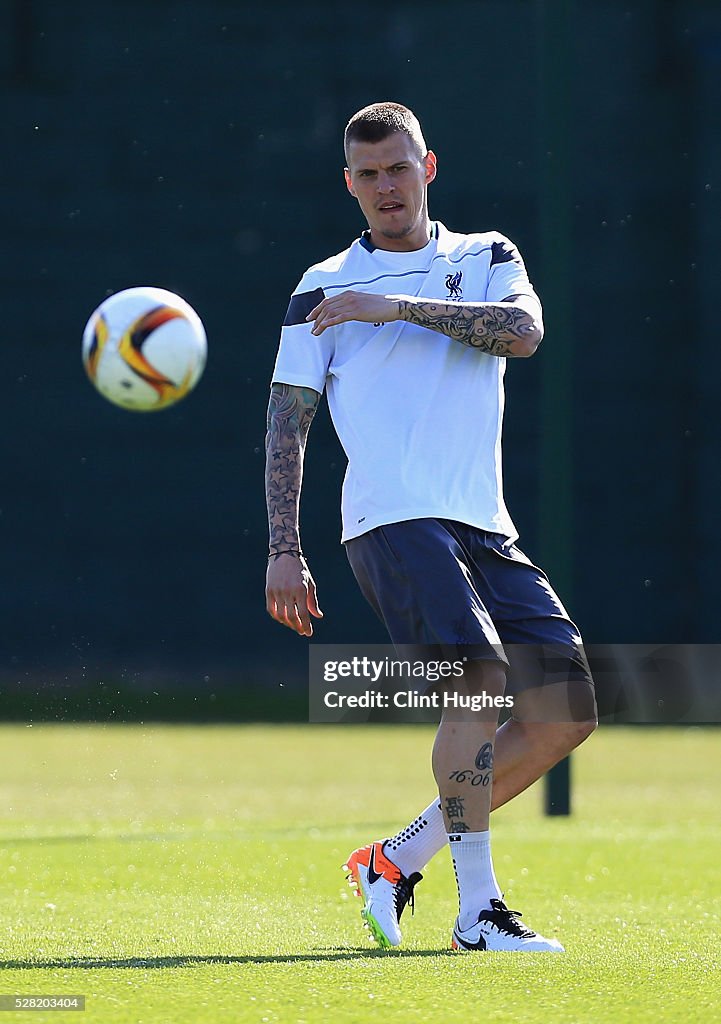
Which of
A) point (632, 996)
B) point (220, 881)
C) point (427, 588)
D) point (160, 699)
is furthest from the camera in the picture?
point (160, 699)

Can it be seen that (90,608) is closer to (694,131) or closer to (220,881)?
(694,131)

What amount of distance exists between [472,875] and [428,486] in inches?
37.7

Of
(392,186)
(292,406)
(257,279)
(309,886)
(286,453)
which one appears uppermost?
(257,279)

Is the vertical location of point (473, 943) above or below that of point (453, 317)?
below

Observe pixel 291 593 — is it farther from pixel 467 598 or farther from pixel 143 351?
pixel 143 351

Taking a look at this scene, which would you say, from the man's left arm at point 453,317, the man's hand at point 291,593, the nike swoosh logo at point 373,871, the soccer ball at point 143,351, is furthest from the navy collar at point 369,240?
the nike swoosh logo at point 373,871

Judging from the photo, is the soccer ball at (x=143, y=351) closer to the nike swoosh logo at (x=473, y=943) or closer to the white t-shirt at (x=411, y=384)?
the white t-shirt at (x=411, y=384)

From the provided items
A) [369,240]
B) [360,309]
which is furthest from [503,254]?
[360,309]

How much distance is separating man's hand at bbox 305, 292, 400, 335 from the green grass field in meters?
1.52

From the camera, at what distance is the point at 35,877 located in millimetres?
5719

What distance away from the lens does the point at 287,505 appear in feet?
14.8

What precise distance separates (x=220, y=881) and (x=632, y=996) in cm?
239

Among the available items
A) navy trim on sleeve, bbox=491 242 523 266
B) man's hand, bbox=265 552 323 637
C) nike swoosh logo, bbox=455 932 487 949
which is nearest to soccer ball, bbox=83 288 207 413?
man's hand, bbox=265 552 323 637

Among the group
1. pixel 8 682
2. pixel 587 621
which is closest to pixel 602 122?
pixel 587 621
